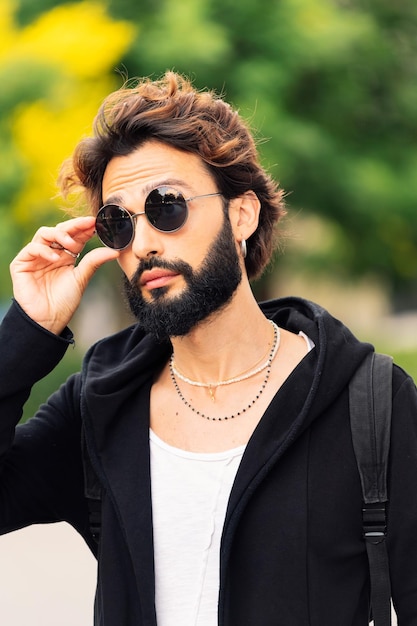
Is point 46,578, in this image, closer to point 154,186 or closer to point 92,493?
point 92,493

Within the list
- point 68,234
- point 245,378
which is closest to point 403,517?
point 245,378

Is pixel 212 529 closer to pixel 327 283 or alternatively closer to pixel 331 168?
pixel 331 168

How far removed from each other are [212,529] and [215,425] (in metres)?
0.31

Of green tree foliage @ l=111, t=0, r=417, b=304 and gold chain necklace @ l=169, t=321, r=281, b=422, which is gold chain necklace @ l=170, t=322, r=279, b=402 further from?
green tree foliage @ l=111, t=0, r=417, b=304

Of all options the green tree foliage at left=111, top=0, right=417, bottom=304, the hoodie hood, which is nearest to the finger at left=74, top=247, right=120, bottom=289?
the hoodie hood

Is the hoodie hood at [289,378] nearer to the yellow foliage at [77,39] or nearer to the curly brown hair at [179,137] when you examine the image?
the curly brown hair at [179,137]

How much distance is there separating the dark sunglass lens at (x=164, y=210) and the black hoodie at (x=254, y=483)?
1.33 feet

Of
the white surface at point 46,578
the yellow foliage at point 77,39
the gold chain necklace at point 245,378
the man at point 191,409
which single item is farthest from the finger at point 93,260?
the yellow foliage at point 77,39

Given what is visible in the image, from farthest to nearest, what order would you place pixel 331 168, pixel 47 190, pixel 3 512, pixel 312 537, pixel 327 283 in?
pixel 327 283 → pixel 331 168 → pixel 47 190 → pixel 3 512 → pixel 312 537

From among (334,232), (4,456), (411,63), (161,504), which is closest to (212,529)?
(161,504)

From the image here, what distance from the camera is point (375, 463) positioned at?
2477mm

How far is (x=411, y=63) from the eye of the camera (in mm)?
12617

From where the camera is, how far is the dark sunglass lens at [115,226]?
2795mm

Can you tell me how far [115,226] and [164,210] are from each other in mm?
154
